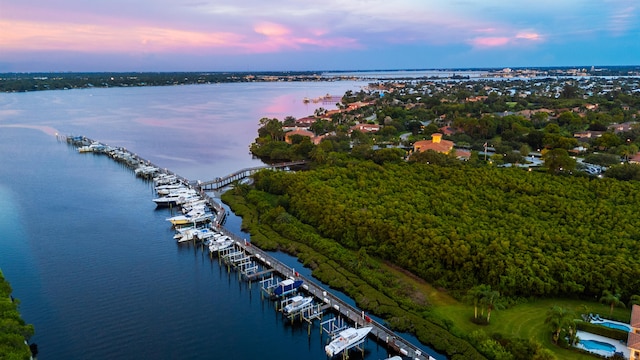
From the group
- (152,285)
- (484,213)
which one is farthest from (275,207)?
(484,213)

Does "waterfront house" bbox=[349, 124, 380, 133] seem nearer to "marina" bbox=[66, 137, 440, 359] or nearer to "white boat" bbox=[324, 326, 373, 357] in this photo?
"marina" bbox=[66, 137, 440, 359]

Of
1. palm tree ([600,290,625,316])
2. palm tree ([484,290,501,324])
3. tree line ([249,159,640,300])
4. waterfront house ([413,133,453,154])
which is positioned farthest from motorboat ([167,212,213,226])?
palm tree ([600,290,625,316])

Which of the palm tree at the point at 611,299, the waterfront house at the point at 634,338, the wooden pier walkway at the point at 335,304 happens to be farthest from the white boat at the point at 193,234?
the waterfront house at the point at 634,338

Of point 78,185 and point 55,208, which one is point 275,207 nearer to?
point 55,208

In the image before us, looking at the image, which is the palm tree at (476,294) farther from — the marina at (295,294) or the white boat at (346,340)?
the white boat at (346,340)

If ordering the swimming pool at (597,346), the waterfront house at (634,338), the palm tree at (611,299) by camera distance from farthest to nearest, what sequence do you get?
the palm tree at (611,299) → the swimming pool at (597,346) → the waterfront house at (634,338)

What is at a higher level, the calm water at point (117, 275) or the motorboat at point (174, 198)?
the motorboat at point (174, 198)
